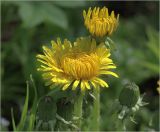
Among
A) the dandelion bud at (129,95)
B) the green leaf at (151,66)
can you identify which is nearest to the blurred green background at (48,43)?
the green leaf at (151,66)

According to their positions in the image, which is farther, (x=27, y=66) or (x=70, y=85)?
(x=27, y=66)

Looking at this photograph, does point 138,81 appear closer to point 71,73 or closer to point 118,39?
point 118,39

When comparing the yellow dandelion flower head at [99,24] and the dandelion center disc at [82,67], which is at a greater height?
the yellow dandelion flower head at [99,24]

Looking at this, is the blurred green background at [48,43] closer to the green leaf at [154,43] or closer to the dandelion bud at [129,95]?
the green leaf at [154,43]

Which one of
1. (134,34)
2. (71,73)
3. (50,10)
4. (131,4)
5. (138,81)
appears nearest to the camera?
(71,73)

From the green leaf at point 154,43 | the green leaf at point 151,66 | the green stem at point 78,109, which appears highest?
the green leaf at point 154,43

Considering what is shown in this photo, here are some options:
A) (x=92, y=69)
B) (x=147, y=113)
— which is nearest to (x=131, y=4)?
(x=147, y=113)

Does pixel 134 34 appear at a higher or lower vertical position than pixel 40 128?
higher

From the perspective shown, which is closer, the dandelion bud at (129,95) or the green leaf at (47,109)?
the green leaf at (47,109)
